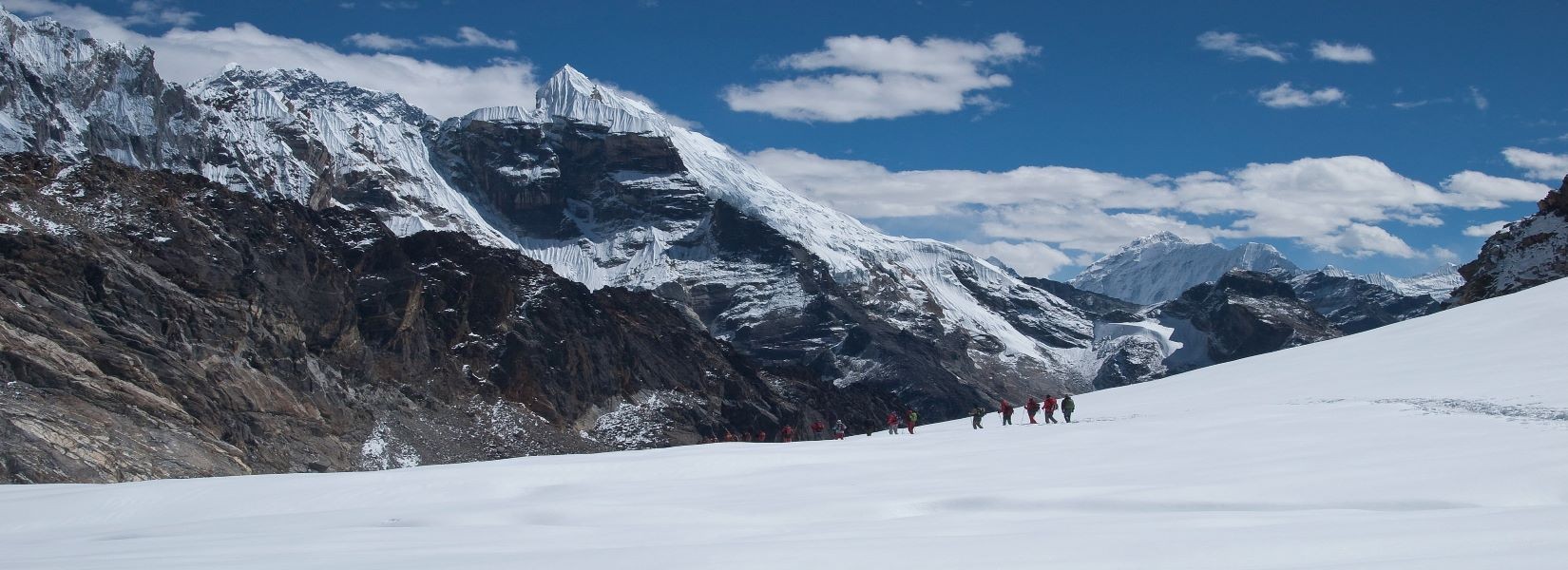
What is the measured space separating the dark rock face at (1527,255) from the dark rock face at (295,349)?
2811 inches

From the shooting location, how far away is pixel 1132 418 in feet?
106

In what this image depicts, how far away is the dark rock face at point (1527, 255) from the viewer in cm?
6950

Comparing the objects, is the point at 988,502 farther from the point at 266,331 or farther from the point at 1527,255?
the point at 266,331

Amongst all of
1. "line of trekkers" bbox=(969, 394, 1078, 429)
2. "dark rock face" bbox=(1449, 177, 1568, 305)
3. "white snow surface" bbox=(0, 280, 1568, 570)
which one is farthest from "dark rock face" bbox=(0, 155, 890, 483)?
"dark rock face" bbox=(1449, 177, 1568, 305)

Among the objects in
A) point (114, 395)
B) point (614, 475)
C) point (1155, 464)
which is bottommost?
point (114, 395)

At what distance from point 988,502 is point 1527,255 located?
65961 millimetres

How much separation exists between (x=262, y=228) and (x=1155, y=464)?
117 meters

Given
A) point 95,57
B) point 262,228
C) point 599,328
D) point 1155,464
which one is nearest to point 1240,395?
point 1155,464

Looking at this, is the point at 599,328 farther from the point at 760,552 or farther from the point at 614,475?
the point at 760,552

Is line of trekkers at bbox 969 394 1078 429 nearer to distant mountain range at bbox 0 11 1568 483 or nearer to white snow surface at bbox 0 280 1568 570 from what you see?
white snow surface at bbox 0 280 1568 570

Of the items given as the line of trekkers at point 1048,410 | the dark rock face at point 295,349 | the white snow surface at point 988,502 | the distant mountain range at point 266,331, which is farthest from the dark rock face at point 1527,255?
the dark rock face at point 295,349

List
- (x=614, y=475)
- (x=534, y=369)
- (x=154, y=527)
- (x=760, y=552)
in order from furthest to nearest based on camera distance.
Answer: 1. (x=534, y=369)
2. (x=614, y=475)
3. (x=154, y=527)
4. (x=760, y=552)

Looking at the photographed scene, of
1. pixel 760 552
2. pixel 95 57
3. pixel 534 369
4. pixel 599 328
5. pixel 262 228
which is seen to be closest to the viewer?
pixel 760 552

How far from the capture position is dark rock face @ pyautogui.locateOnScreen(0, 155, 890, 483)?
239 feet
